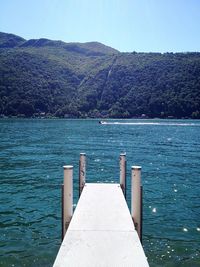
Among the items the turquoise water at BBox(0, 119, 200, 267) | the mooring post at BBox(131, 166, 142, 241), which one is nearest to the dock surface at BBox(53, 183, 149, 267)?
the mooring post at BBox(131, 166, 142, 241)

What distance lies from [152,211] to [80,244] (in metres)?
7.59

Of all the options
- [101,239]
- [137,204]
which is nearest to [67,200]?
[137,204]

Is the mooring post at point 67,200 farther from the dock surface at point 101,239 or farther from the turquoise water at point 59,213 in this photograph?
the turquoise water at point 59,213

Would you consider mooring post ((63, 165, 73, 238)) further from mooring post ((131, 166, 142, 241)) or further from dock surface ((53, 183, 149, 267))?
mooring post ((131, 166, 142, 241))

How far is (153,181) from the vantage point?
63.8 ft

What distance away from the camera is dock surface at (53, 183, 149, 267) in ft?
17.7

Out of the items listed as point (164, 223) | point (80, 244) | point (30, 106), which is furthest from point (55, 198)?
point (30, 106)

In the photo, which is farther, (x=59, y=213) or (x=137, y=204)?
(x=59, y=213)

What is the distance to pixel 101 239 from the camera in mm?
6445

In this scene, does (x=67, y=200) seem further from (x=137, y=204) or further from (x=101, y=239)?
(x=101, y=239)

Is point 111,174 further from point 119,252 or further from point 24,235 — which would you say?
point 119,252

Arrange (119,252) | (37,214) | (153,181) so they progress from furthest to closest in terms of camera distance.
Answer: (153,181) < (37,214) < (119,252)

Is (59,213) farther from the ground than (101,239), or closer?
closer

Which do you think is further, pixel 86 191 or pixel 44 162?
pixel 44 162
